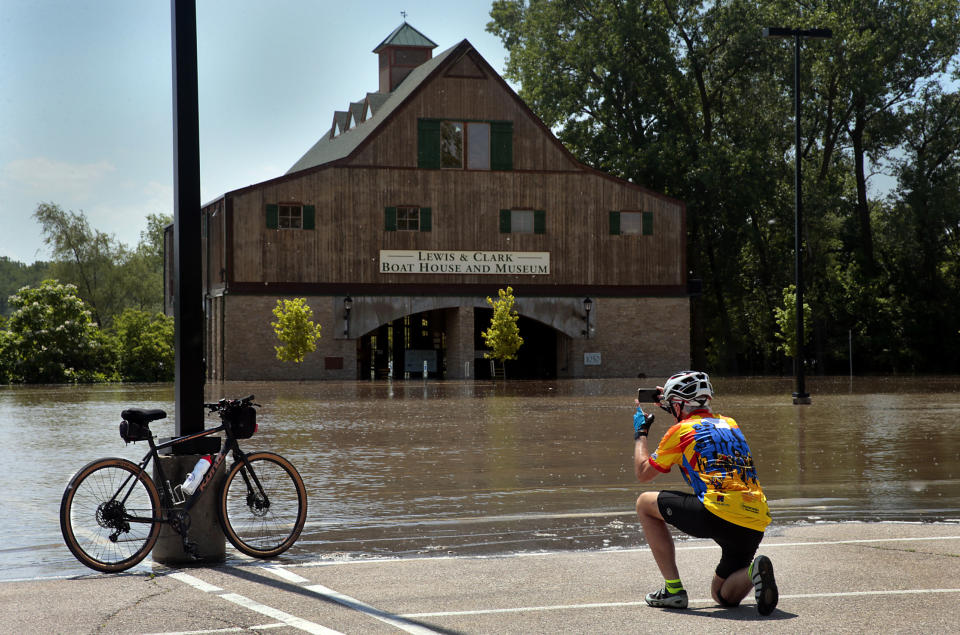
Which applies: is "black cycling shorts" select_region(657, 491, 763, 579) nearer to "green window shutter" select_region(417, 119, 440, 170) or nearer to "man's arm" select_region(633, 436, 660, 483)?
"man's arm" select_region(633, 436, 660, 483)

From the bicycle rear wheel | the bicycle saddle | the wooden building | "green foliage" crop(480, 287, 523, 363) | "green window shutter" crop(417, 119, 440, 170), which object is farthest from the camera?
"green window shutter" crop(417, 119, 440, 170)

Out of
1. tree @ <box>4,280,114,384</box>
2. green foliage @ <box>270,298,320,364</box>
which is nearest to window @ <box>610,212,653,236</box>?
green foliage @ <box>270,298,320,364</box>

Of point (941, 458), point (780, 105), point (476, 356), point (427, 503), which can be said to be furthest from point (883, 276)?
point (427, 503)

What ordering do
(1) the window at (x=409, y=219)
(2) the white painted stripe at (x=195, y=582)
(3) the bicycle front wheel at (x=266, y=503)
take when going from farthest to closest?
(1) the window at (x=409, y=219), (3) the bicycle front wheel at (x=266, y=503), (2) the white painted stripe at (x=195, y=582)

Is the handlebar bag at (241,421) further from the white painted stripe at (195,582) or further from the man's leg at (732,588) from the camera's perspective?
the man's leg at (732,588)

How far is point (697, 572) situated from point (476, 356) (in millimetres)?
44269

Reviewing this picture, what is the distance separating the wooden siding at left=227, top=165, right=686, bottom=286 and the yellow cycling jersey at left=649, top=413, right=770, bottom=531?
139ft

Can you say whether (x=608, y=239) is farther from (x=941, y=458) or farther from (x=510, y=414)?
(x=941, y=458)

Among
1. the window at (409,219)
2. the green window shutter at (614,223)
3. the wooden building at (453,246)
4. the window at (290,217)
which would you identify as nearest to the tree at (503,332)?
the wooden building at (453,246)

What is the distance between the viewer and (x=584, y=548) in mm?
8500

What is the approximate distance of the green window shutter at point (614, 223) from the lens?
51.2m

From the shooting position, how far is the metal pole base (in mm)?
A: 7969

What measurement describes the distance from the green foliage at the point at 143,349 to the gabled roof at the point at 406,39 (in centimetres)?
2006

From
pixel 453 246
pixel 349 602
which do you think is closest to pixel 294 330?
pixel 453 246
